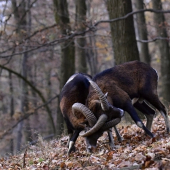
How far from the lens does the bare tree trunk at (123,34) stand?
12711 mm

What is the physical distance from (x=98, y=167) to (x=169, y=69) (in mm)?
13478

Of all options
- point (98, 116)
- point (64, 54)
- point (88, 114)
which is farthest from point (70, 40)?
point (88, 114)

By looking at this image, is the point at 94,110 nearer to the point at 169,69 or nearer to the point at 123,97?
the point at 123,97

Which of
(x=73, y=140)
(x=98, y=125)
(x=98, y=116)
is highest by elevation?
(x=98, y=116)

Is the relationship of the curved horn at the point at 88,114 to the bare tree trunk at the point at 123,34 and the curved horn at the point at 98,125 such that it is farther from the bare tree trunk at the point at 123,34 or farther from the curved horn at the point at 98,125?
the bare tree trunk at the point at 123,34

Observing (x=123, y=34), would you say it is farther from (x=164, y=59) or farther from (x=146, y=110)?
(x=164, y=59)

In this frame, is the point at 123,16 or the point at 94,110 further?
the point at 123,16

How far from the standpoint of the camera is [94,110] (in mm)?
8789

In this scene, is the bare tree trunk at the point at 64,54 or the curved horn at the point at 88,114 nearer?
the curved horn at the point at 88,114

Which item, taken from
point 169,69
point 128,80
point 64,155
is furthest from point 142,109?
point 169,69

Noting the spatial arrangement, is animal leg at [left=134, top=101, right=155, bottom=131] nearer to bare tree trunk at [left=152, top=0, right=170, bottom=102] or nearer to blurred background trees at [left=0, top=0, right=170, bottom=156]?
blurred background trees at [left=0, top=0, right=170, bottom=156]

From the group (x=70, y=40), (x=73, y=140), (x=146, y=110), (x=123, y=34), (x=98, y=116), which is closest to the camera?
(x=98, y=116)

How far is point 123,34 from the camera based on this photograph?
502 inches

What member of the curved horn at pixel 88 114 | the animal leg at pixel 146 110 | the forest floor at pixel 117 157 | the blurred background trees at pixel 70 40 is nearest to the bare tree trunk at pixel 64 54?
the blurred background trees at pixel 70 40
